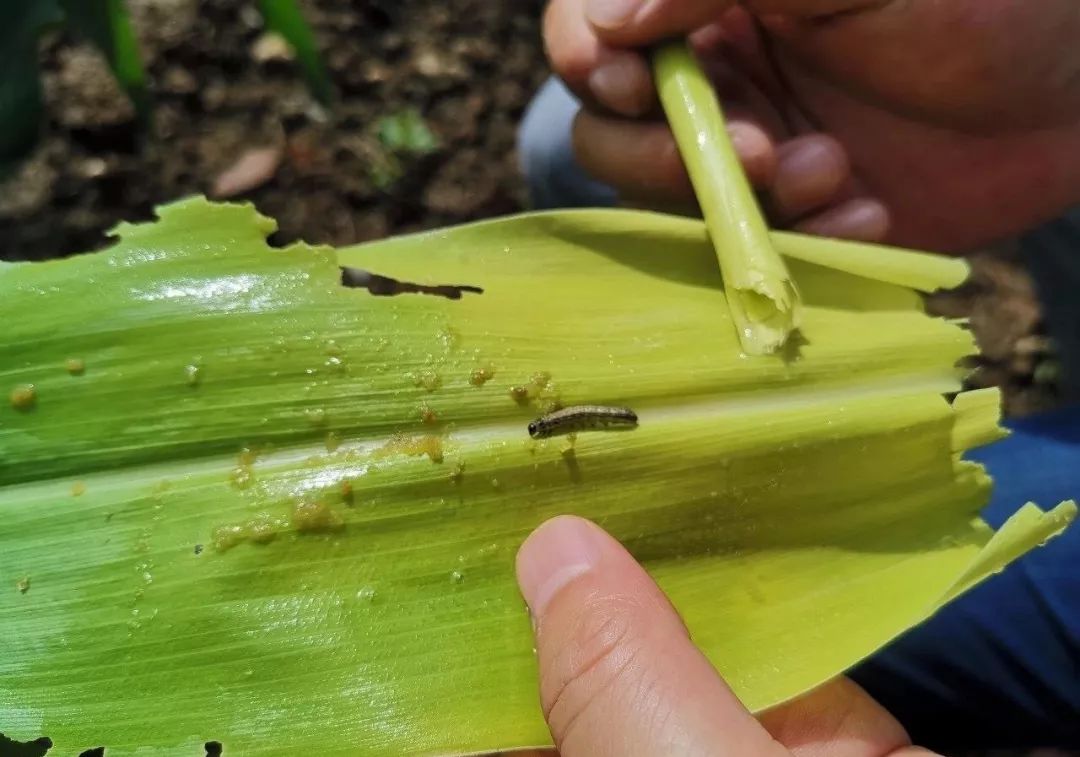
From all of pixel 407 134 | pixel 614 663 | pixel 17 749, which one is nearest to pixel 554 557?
pixel 614 663

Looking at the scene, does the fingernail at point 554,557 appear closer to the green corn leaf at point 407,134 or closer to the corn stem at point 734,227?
the corn stem at point 734,227

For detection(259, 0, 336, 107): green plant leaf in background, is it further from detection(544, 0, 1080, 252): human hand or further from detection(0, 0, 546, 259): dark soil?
detection(0, 0, 546, 259): dark soil

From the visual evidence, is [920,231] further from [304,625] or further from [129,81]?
[129,81]

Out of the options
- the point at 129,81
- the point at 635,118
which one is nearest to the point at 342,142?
the point at 129,81

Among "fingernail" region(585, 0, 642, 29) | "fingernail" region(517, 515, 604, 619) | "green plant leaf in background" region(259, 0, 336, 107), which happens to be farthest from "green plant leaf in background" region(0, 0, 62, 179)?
"fingernail" region(517, 515, 604, 619)

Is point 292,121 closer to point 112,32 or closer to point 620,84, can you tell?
point 112,32

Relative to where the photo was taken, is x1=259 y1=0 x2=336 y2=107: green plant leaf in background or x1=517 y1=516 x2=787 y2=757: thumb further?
x1=259 y1=0 x2=336 y2=107: green plant leaf in background
